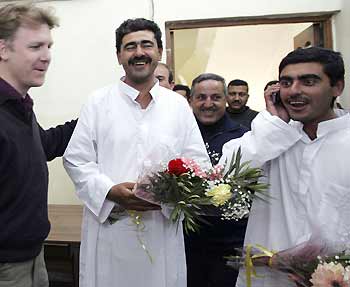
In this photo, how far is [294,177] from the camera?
1385 mm

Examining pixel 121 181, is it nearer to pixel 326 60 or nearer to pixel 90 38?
pixel 326 60

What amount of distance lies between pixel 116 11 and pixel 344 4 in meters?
1.82

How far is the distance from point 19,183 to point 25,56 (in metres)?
0.43

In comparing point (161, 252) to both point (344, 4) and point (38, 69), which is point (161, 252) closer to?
point (38, 69)

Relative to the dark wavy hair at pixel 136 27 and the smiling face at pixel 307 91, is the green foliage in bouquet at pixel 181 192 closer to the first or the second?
the smiling face at pixel 307 91

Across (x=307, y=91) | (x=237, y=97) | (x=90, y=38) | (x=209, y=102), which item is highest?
(x=90, y=38)

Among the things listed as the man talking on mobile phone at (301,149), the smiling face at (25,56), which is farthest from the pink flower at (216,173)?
the smiling face at (25,56)

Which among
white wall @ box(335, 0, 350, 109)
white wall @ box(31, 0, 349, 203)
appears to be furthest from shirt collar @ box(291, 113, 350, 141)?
white wall @ box(31, 0, 349, 203)

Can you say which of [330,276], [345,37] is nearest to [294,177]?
[330,276]

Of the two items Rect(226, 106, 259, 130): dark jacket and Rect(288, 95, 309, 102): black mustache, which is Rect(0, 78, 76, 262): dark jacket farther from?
Rect(226, 106, 259, 130): dark jacket

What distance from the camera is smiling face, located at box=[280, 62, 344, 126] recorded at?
131cm

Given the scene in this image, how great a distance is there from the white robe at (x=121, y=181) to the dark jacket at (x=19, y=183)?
232 millimetres

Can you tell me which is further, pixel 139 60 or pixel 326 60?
pixel 139 60

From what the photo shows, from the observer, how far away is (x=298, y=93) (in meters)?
1.31
